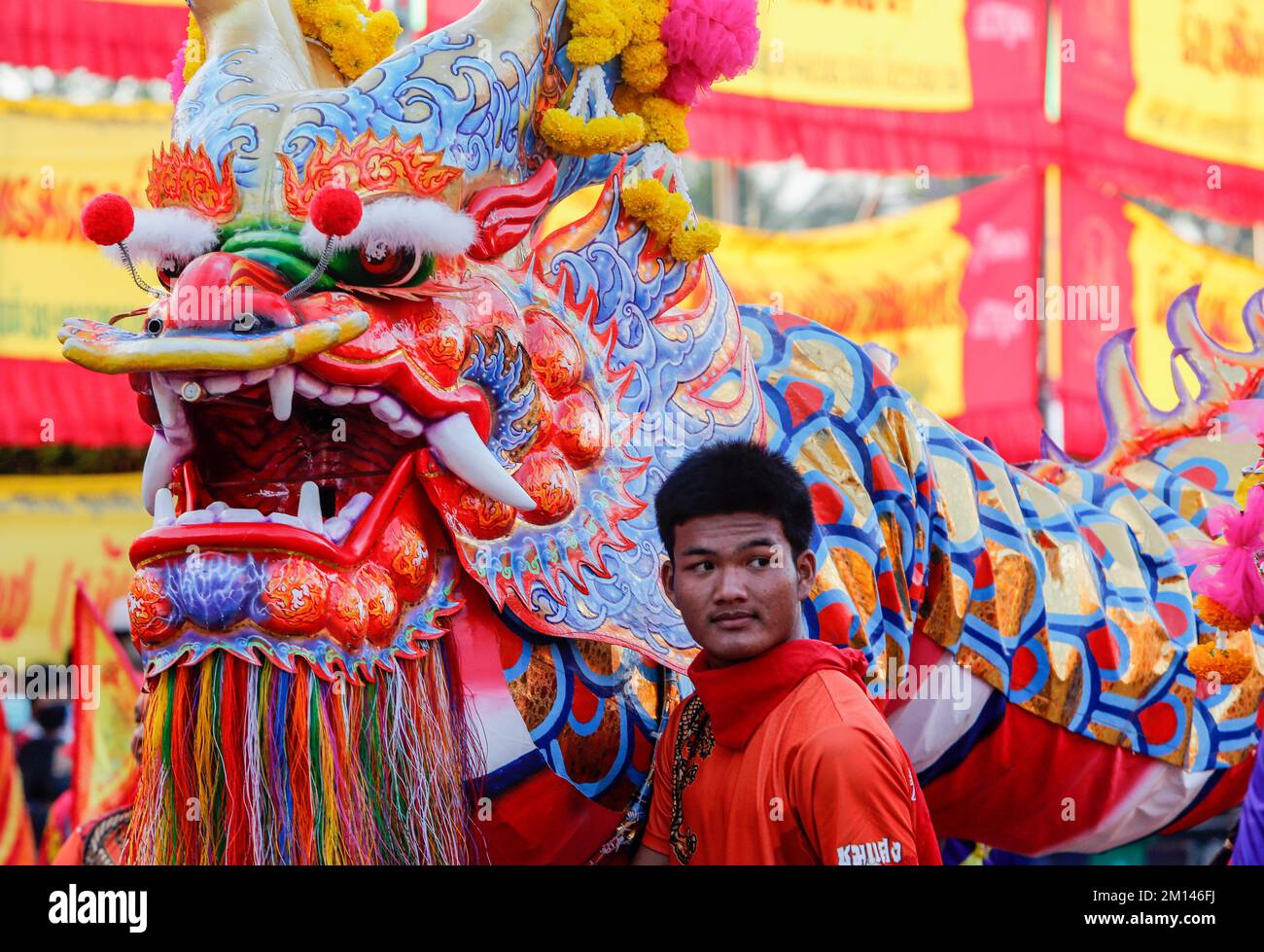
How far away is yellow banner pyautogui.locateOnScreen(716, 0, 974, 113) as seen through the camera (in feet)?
15.5

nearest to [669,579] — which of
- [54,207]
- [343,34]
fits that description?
[343,34]

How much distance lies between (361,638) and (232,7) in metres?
0.91

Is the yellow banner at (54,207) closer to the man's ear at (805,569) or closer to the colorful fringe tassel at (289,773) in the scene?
the colorful fringe tassel at (289,773)

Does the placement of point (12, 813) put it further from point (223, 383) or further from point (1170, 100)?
point (1170, 100)

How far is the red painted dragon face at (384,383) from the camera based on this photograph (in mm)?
1964

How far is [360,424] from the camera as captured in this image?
2.12m

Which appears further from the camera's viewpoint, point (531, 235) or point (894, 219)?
point (894, 219)

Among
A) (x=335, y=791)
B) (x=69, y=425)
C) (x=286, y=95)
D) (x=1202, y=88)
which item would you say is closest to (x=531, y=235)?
(x=286, y=95)

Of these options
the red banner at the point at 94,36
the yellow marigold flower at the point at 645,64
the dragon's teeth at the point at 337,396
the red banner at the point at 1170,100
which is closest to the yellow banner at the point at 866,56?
the red banner at the point at 1170,100

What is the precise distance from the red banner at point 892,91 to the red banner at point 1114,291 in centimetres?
29

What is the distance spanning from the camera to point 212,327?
193cm

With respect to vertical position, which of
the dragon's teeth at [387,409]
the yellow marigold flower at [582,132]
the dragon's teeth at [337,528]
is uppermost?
the yellow marigold flower at [582,132]

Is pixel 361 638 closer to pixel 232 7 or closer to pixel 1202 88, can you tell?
pixel 232 7

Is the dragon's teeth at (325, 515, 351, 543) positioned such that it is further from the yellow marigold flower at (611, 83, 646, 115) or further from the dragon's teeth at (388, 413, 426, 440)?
the yellow marigold flower at (611, 83, 646, 115)
